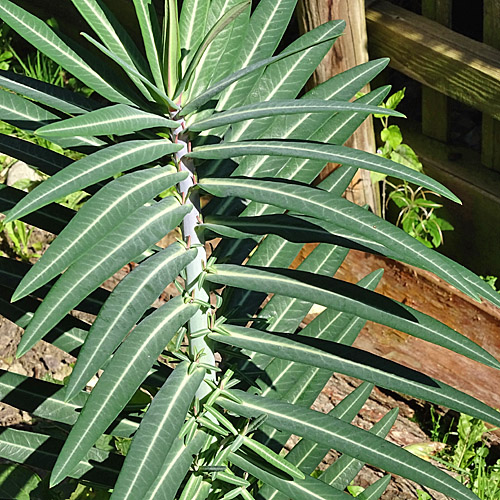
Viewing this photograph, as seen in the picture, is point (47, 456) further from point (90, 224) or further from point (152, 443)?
point (90, 224)

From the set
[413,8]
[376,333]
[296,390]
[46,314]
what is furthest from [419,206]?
[46,314]

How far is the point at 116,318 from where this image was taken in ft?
3.08

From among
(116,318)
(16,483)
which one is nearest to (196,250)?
(116,318)

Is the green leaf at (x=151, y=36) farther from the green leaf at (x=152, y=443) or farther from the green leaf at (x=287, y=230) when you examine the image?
the green leaf at (x=152, y=443)

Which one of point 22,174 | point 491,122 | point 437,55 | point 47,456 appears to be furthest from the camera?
point 22,174

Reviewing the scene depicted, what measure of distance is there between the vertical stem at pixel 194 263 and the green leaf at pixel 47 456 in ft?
0.99

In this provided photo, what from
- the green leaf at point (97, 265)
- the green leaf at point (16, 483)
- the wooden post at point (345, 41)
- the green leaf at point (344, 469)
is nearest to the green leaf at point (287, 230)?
the green leaf at point (97, 265)

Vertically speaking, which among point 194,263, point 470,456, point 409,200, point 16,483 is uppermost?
point 194,263

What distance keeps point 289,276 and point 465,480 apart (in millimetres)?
1898

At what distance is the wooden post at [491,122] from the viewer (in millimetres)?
2686

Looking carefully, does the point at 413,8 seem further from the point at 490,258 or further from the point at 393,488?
the point at 393,488

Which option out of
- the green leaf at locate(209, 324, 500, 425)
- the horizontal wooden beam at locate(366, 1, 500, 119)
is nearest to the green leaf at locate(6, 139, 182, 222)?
the green leaf at locate(209, 324, 500, 425)

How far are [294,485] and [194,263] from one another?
0.41 metres

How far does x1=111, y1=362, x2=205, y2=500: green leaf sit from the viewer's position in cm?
96
